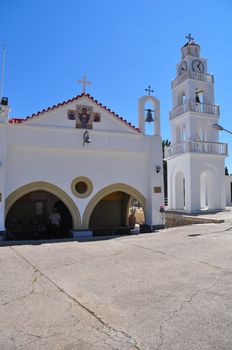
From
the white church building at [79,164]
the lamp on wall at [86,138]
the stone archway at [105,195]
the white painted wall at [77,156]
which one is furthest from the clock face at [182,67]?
the lamp on wall at [86,138]

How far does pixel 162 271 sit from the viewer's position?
7.41m

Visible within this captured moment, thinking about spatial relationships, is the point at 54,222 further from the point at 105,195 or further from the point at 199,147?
the point at 199,147

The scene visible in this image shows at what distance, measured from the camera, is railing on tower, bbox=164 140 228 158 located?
23672 millimetres

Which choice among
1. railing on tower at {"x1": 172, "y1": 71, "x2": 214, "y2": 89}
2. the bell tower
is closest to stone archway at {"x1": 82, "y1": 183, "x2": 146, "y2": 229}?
the bell tower

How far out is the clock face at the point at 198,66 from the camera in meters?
25.4

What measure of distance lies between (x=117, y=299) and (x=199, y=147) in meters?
19.8

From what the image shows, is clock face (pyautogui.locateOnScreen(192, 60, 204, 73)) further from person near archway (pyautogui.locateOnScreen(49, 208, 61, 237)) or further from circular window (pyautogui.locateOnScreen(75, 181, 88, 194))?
person near archway (pyautogui.locateOnScreen(49, 208, 61, 237))

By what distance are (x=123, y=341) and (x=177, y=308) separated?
132 centimetres

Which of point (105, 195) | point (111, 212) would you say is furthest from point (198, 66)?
A: point (105, 195)

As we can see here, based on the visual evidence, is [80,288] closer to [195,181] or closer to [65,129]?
[65,129]

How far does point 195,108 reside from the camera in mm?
24656

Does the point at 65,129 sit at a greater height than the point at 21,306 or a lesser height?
greater

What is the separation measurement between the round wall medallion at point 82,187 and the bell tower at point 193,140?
428 inches

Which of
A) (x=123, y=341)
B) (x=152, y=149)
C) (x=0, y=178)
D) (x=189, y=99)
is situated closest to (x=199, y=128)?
(x=189, y=99)
